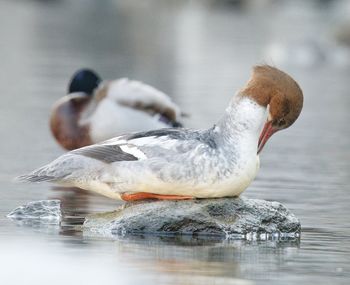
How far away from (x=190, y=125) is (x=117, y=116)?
4373 millimetres

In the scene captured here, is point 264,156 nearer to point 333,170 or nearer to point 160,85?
point 333,170

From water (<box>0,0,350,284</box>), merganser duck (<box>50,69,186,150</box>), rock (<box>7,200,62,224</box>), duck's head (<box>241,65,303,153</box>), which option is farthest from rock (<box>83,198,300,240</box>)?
merganser duck (<box>50,69,186,150</box>)


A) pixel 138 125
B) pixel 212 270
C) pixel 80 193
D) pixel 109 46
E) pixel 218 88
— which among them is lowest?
pixel 212 270

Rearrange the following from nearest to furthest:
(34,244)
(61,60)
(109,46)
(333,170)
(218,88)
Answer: (34,244), (333,170), (218,88), (61,60), (109,46)

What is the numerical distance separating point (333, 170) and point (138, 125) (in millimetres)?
2199

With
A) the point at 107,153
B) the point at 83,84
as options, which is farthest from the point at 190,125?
the point at 107,153

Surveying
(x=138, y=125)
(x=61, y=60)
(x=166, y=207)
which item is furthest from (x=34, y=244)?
(x=61, y=60)

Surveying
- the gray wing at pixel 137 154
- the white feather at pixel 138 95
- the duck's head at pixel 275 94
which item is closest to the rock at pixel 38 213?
the gray wing at pixel 137 154

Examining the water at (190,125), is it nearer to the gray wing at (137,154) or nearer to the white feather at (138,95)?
the gray wing at (137,154)

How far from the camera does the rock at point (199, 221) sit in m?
10.4

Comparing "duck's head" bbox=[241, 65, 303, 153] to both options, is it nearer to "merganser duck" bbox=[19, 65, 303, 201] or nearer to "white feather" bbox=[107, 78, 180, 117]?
"merganser duck" bbox=[19, 65, 303, 201]

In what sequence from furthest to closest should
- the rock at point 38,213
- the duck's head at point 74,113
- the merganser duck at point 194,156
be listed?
the duck's head at point 74,113, the rock at point 38,213, the merganser duck at point 194,156

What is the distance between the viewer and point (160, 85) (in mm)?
28641

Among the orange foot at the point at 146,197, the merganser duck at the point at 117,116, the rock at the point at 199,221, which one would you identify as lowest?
the rock at the point at 199,221
